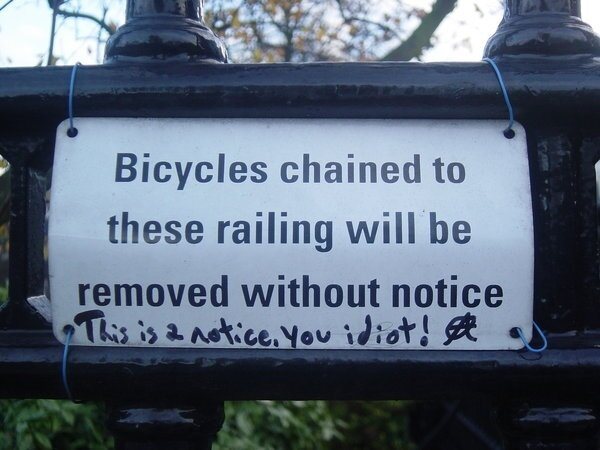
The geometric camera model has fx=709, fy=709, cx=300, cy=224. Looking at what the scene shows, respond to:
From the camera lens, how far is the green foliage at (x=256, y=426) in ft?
8.57

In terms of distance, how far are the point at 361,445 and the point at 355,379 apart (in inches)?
160

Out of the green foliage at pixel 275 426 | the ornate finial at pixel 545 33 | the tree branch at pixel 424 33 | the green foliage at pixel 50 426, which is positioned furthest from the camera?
the green foliage at pixel 275 426

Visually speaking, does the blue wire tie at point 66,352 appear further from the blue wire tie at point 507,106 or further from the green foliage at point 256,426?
the green foliage at point 256,426

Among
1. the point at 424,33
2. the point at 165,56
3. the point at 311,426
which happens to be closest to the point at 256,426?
the point at 311,426

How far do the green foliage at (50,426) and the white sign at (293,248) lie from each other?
1.39 meters

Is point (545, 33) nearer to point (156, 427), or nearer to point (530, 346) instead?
point (530, 346)

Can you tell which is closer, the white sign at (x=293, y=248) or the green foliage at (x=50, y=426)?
the white sign at (x=293, y=248)

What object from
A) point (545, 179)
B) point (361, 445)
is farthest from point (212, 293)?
point (361, 445)

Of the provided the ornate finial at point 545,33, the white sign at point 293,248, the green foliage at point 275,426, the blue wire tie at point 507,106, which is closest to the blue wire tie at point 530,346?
the white sign at point 293,248

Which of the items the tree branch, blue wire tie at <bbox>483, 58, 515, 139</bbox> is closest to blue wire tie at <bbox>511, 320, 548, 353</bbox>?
blue wire tie at <bbox>483, 58, 515, 139</bbox>

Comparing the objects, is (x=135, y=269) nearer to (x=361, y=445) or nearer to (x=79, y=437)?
(x=79, y=437)

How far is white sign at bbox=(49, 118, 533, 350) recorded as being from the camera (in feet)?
4.34

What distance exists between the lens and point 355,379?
1372 millimetres

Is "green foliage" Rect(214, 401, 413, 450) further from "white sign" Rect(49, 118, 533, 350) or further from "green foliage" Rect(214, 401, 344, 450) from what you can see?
"white sign" Rect(49, 118, 533, 350)
